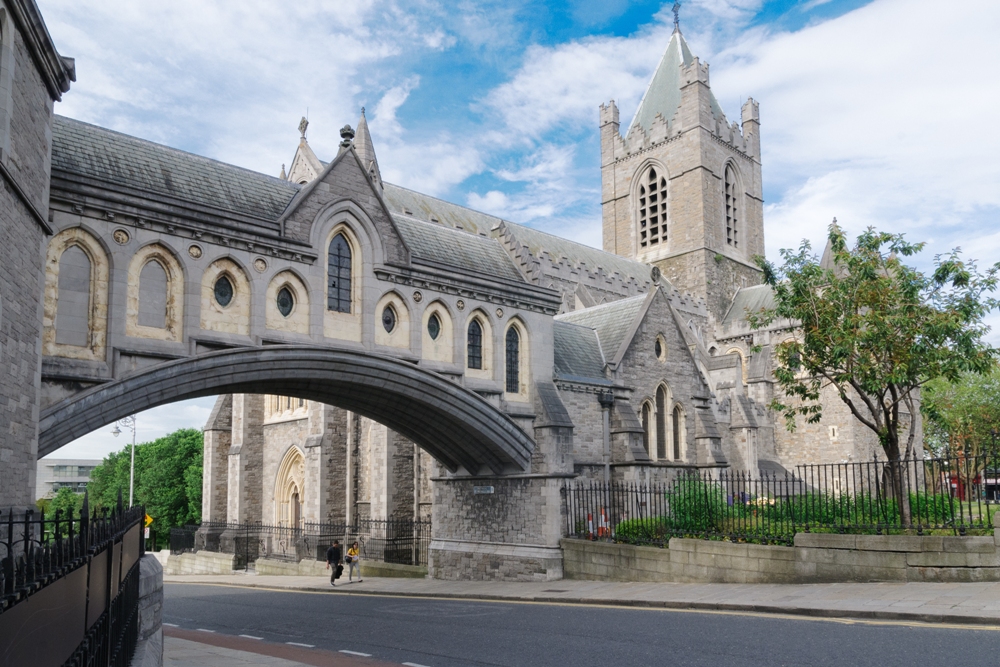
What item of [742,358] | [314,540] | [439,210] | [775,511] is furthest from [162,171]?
[742,358]

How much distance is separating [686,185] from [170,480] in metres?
42.3

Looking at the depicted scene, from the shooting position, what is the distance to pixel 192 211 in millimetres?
14844

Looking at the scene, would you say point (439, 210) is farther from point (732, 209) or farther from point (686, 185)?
point (732, 209)

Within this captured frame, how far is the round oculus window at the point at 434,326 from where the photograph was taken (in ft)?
62.2

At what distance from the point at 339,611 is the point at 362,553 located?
11760mm

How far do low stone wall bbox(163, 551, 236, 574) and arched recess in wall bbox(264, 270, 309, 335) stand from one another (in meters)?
18.4

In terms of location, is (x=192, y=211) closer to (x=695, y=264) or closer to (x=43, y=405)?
(x=43, y=405)

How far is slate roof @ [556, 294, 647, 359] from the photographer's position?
24.8 m

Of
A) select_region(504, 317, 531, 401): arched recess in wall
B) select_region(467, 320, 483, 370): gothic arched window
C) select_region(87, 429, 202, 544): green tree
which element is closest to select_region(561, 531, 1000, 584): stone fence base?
select_region(504, 317, 531, 401): arched recess in wall

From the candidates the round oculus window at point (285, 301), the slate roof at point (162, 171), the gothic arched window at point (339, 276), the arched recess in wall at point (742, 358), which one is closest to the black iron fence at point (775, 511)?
the gothic arched window at point (339, 276)

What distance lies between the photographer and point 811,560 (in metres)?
15.0

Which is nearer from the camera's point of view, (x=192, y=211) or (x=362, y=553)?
(x=192, y=211)

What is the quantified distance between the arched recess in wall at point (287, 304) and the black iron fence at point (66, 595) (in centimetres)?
928

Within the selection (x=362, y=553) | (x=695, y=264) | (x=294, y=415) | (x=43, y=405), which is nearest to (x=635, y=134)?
(x=695, y=264)
